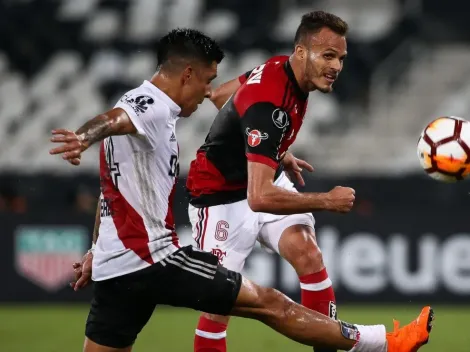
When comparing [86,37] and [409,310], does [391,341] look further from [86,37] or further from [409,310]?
[86,37]

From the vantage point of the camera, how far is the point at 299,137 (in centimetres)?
1725

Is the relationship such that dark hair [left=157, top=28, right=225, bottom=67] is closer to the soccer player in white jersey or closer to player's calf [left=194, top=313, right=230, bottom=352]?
the soccer player in white jersey

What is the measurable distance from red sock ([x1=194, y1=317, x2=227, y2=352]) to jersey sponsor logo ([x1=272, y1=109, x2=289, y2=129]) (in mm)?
1608

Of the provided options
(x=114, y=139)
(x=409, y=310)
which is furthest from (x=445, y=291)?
(x=114, y=139)

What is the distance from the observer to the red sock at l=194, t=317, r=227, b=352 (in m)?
6.75

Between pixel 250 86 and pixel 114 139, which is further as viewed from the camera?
pixel 250 86

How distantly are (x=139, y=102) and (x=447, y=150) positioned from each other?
239 cm

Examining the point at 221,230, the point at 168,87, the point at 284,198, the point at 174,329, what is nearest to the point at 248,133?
the point at 284,198

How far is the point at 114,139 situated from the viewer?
17.5ft

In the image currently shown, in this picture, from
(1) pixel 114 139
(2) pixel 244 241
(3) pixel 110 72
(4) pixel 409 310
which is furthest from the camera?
(3) pixel 110 72

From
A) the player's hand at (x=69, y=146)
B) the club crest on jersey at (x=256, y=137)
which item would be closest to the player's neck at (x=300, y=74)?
the club crest on jersey at (x=256, y=137)

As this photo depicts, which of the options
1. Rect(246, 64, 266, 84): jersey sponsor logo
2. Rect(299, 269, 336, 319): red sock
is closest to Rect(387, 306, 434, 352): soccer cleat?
Rect(299, 269, 336, 319): red sock

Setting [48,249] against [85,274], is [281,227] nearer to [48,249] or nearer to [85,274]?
[85,274]

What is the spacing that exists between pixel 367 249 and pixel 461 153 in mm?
5589
